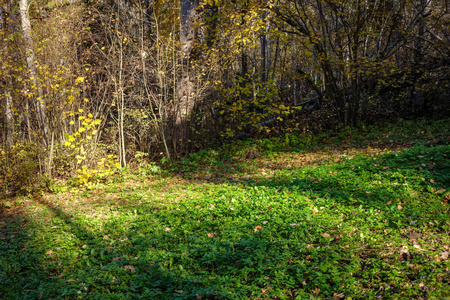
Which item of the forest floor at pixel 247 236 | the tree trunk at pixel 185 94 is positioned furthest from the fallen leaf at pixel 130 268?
the tree trunk at pixel 185 94

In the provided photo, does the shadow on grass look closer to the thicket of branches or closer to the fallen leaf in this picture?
the fallen leaf

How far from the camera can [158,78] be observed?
9.83 m

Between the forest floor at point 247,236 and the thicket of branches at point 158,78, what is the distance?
5.57ft

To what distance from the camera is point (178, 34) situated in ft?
35.5

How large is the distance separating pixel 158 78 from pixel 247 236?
683cm

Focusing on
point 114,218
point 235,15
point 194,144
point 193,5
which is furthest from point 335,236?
point 193,5

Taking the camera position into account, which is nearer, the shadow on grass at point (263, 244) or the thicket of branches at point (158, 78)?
the shadow on grass at point (263, 244)

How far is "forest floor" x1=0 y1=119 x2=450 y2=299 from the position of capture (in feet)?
11.2

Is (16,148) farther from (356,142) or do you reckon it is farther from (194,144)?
(356,142)

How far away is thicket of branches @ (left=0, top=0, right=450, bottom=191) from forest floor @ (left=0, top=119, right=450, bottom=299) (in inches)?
66.9

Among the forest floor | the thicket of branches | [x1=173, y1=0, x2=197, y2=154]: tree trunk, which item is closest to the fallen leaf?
the forest floor

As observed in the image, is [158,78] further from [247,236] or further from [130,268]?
[130,268]

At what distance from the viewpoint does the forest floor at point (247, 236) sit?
11.2 feet

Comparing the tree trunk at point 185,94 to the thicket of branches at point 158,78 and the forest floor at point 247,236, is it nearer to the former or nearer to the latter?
the thicket of branches at point 158,78
